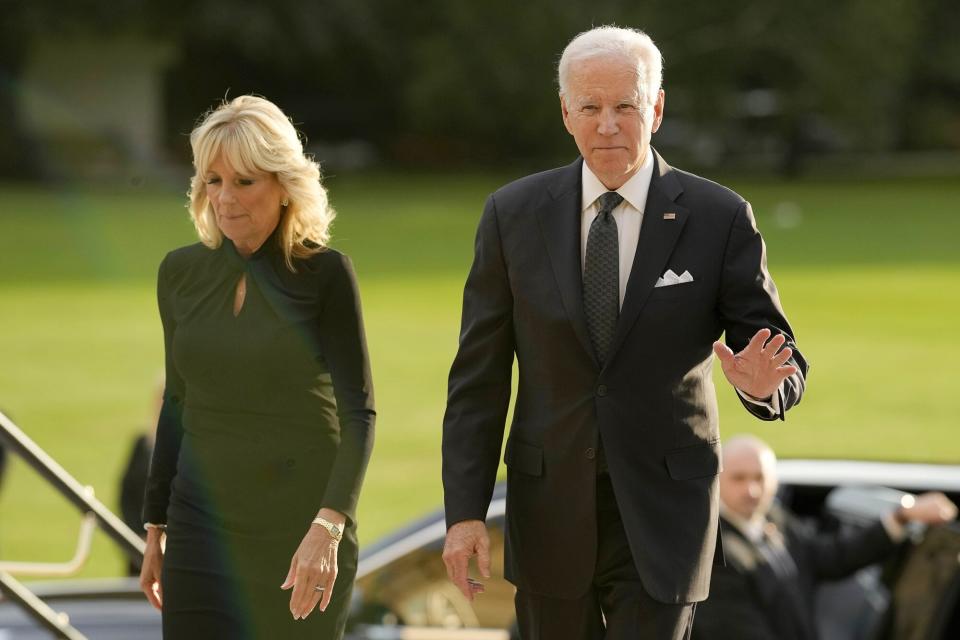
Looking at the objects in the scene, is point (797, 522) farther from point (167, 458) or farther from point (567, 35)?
point (567, 35)

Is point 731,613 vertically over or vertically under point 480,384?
under

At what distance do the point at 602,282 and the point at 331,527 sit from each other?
0.77m

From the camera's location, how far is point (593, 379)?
3389mm

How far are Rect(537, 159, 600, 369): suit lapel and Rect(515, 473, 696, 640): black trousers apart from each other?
338 mm

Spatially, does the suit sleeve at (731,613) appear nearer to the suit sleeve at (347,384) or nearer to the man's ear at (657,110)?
the suit sleeve at (347,384)

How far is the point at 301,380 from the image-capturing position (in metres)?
3.72

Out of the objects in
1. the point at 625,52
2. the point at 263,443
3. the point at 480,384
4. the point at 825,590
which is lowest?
the point at 825,590

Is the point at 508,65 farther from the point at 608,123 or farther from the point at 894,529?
the point at 608,123

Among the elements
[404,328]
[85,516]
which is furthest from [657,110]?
[404,328]

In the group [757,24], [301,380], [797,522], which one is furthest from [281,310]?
[757,24]

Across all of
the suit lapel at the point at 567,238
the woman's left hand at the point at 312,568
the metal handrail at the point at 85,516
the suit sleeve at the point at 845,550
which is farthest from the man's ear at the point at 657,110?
the suit sleeve at the point at 845,550

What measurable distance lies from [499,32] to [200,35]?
34.4ft

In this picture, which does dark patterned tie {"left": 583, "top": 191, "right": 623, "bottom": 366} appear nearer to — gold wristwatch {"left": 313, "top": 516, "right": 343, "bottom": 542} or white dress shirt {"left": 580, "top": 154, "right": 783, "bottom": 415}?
white dress shirt {"left": 580, "top": 154, "right": 783, "bottom": 415}

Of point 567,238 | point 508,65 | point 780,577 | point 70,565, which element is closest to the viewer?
point 567,238
